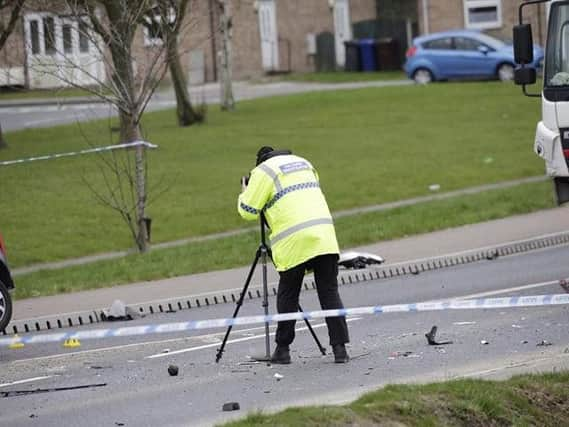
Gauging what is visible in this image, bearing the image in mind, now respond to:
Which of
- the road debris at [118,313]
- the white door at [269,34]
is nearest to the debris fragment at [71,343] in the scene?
the road debris at [118,313]

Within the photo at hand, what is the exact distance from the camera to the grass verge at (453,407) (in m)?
8.12

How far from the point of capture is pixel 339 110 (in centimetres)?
3712

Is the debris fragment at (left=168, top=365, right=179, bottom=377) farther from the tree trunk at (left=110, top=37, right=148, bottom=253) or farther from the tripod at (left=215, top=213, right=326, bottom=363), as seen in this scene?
the tree trunk at (left=110, top=37, right=148, bottom=253)

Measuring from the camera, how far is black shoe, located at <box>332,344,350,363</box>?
11.2 meters

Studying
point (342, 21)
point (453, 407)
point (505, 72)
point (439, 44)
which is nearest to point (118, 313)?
point (453, 407)

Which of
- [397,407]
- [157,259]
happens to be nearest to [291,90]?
[157,259]

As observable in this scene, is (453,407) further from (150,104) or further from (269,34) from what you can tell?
(269,34)

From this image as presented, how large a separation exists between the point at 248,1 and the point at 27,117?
1198 centimetres

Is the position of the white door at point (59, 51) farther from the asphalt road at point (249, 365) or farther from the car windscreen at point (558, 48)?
the asphalt road at point (249, 365)

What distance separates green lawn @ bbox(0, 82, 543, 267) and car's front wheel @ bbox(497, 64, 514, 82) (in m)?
2.77

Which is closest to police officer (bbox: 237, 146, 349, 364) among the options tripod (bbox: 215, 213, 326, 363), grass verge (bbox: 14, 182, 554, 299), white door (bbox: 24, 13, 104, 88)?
tripod (bbox: 215, 213, 326, 363)

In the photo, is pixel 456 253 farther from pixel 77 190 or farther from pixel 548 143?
pixel 77 190

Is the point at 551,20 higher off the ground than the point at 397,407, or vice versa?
the point at 551,20

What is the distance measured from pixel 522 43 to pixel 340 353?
19.2 feet
